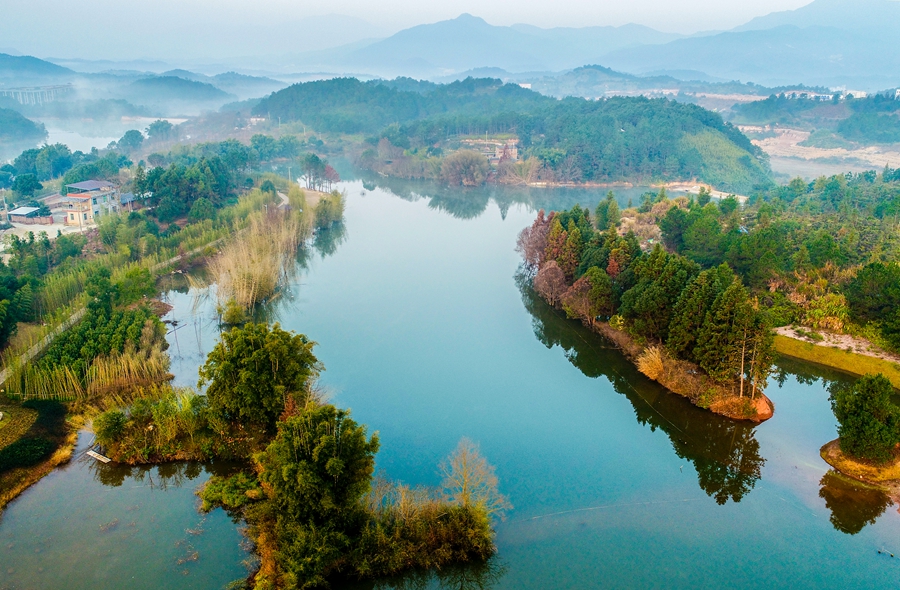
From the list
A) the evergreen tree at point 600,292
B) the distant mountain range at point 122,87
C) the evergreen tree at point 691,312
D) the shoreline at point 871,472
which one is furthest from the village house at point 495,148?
the distant mountain range at point 122,87

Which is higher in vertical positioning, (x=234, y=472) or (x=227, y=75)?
(x=227, y=75)

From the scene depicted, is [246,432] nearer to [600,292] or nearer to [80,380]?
[80,380]

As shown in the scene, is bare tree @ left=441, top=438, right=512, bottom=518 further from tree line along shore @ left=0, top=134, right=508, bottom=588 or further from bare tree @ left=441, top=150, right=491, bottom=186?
bare tree @ left=441, top=150, right=491, bottom=186

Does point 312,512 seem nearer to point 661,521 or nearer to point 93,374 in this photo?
point 661,521

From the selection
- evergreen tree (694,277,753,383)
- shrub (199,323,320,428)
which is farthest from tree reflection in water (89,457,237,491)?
evergreen tree (694,277,753,383)

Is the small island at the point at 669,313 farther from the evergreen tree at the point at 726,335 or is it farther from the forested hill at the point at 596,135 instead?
the forested hill at the point at 596,135

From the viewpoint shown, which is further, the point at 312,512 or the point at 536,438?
the point at 536,438

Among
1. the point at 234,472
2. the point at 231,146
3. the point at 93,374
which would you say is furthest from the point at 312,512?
the point at 231,146

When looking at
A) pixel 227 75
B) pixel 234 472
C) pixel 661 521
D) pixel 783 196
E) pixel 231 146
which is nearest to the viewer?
pixel 661 521
